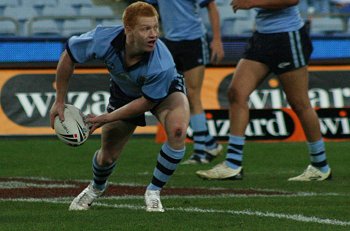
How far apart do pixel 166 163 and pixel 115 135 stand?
382mm

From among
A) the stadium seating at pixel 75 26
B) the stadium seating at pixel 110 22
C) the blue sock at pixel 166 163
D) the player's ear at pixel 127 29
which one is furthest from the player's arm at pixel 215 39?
the stadium seating at pixel 110 22

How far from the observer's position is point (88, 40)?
283 inches

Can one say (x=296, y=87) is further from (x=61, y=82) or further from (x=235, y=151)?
(x=61, y=82)

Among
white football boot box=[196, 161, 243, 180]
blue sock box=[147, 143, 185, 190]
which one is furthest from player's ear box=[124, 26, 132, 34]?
white football boot box=[196, 161, 243, 180]

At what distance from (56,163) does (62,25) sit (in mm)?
7216

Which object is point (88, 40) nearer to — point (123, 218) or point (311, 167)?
point (123, 218)

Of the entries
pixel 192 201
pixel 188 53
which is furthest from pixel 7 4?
pixel 192 201

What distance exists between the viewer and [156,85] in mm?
7168

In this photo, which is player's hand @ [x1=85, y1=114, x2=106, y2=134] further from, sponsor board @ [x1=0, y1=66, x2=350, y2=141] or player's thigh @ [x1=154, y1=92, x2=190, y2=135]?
sponsor board @ [x1=0, y1=66, x2=350, y2=141]

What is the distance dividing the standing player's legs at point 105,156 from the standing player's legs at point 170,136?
0.84ft

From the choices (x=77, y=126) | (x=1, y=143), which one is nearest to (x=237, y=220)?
(x=77, y=126)

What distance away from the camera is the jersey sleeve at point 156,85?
7152 mm

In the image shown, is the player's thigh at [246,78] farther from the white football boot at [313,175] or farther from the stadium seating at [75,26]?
the stadium seating at [75,26]

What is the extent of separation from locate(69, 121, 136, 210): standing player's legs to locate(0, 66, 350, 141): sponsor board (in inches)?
255
